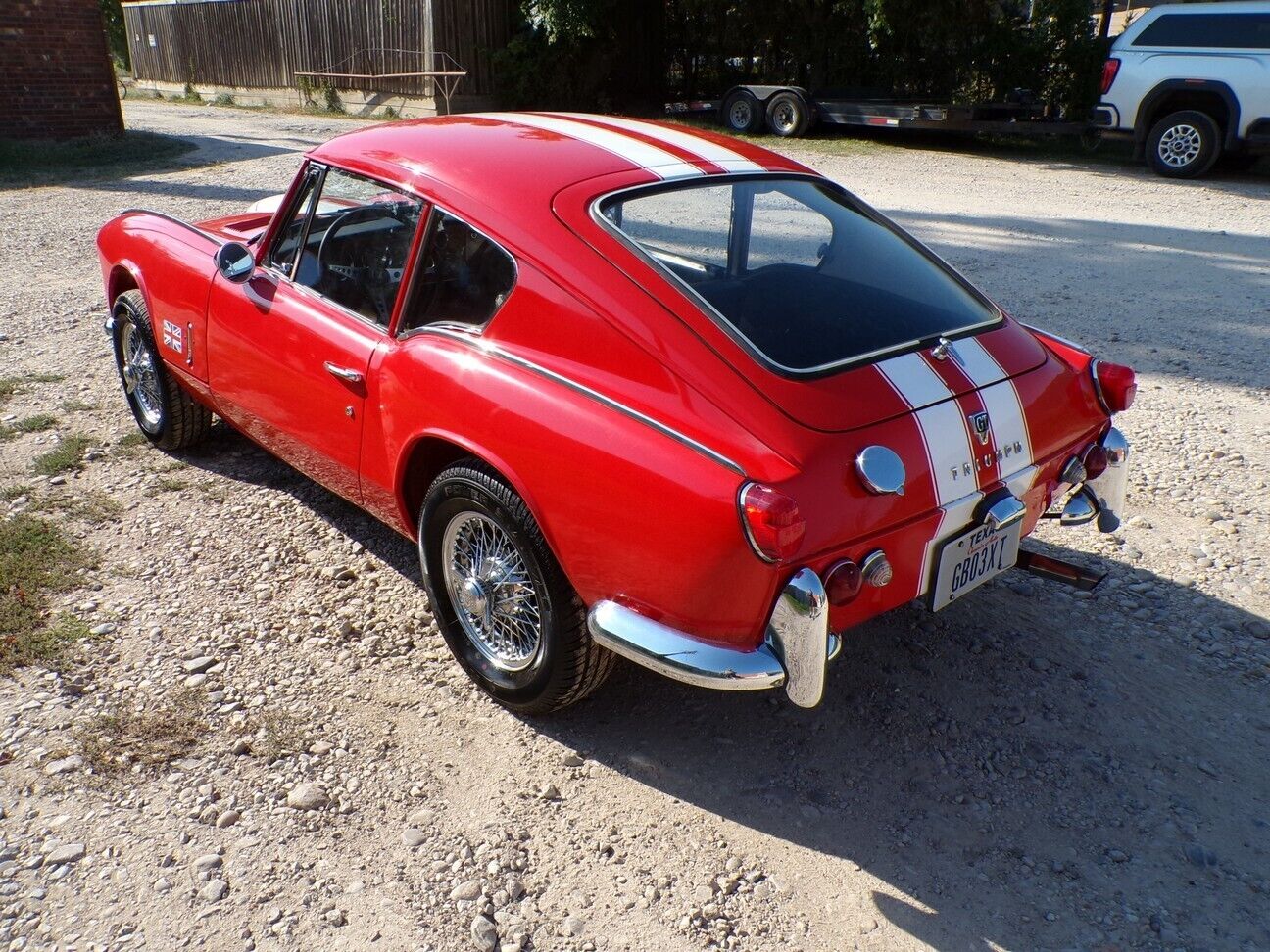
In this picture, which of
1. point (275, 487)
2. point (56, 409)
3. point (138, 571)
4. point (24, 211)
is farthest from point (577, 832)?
point (24, 211)

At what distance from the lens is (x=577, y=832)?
274 cm

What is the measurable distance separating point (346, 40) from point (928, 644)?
64.2 feet

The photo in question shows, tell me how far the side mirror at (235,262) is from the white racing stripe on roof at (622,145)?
93 centimetres

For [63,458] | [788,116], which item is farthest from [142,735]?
[788,116]

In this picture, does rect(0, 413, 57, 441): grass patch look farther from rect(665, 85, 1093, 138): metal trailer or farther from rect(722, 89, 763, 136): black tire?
rect(722, 89, 763, 136): black tire

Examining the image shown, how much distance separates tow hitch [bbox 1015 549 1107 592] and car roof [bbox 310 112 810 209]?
1.45 meters

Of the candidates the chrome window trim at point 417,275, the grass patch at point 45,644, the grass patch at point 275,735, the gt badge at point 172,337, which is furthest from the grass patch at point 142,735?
the gt badge at point 172,337

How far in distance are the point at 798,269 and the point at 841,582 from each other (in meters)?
1.16

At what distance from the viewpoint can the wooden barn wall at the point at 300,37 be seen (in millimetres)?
18750

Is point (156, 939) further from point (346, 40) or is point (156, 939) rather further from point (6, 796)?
point (346, 40)

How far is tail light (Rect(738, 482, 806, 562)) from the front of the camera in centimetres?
236

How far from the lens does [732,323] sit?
2775mm

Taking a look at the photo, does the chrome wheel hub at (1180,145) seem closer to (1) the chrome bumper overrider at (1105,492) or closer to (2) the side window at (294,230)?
(1) the chrome bumper overrider at (1105,492)

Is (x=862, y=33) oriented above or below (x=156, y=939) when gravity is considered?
above
